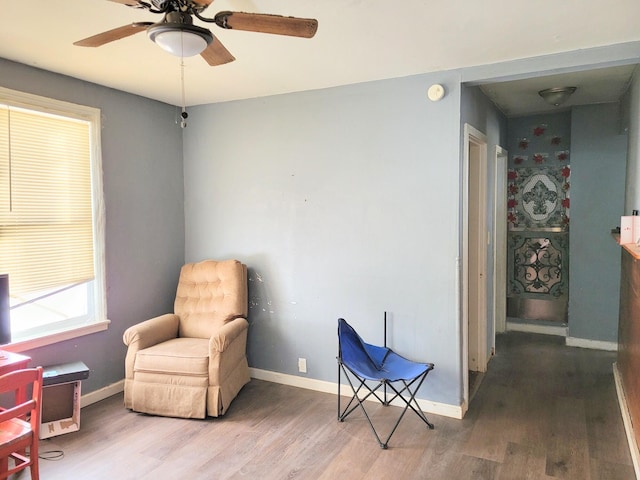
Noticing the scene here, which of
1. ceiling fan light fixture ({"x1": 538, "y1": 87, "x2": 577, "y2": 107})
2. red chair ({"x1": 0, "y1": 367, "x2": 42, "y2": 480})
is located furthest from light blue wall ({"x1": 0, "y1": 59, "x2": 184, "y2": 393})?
ceiling fan light fixture ({"x1": 538, "y1": 87, "x2": 577, "y2": 107})

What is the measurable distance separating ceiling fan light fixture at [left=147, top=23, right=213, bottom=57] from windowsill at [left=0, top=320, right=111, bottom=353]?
214 cm

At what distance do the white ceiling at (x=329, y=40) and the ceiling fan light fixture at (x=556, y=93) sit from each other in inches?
15.1

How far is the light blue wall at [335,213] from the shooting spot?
10.8 ft

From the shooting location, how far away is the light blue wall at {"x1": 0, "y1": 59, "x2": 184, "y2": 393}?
343 centimetres

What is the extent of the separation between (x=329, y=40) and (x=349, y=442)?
2397mm

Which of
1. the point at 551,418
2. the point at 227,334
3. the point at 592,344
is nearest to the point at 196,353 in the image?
the point at 227,334

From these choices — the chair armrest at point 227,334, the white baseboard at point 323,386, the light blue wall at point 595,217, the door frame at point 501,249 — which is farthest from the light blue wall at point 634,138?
the chair armrest at point 227,334

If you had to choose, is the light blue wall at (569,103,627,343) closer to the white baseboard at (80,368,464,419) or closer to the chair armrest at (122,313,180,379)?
the white baseboard at (80,368,464,419)

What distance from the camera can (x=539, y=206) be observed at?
5410mm

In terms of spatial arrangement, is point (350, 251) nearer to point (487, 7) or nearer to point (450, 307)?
Result: point (450, 307)

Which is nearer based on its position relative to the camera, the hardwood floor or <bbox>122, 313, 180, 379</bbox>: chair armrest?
the hardwood floor

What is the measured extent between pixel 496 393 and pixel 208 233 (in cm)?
276

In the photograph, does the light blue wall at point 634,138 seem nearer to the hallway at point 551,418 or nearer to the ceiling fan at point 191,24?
the hallway at point 551,418

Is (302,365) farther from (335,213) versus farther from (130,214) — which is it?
(130,214)
